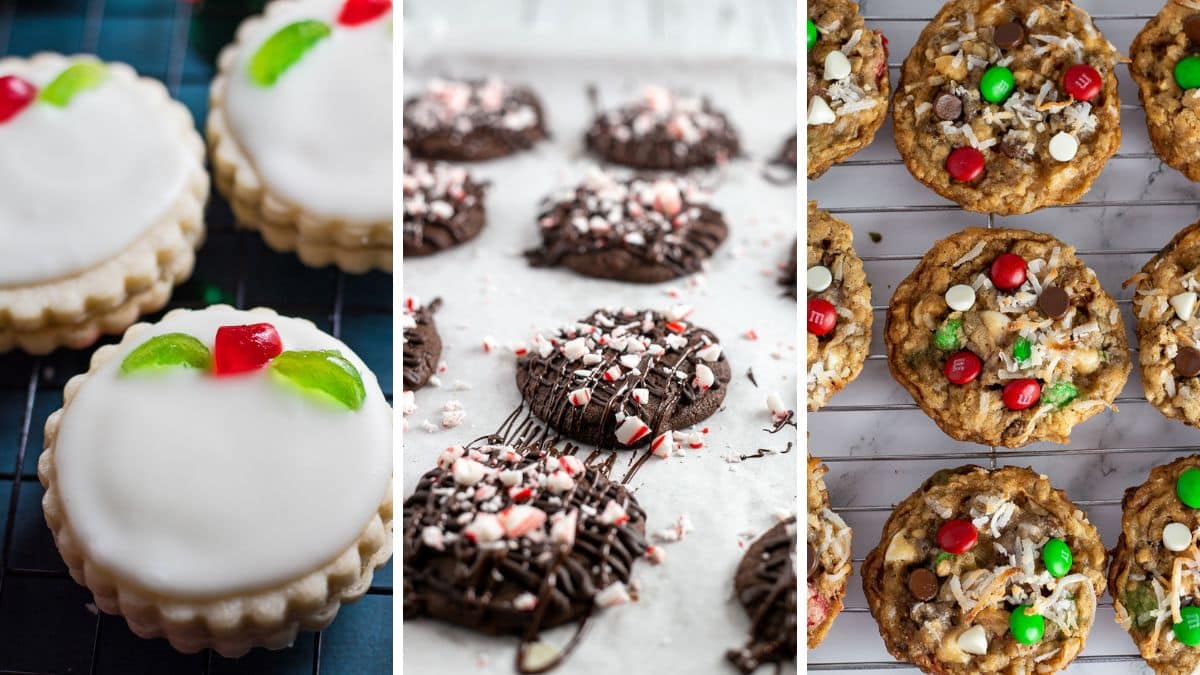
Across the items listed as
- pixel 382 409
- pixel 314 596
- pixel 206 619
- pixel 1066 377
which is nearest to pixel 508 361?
pixel 382 409

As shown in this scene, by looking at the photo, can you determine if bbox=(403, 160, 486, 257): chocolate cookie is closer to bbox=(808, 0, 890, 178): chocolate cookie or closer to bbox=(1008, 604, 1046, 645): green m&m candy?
bbox=(808, 0, 890, 178): chocolate cookie

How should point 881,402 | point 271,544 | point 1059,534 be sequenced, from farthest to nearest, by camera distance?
1. point 881,402
2. point 1059,534
3. point 271,544

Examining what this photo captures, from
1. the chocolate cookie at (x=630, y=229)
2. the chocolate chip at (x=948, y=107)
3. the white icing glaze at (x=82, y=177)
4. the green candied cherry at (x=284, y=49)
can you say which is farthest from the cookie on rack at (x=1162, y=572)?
the white icing glaze at (x=82, y=177)

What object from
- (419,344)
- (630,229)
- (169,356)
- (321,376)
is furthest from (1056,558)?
(169,356)

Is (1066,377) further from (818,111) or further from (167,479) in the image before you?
(167,479)

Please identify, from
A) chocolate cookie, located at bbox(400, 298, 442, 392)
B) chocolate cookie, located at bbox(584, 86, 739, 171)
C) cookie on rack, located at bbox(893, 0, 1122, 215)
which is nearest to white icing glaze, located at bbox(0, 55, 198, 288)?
chocolate cookie, located at bbox(400, 298, 442, 392)

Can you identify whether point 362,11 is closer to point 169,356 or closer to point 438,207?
point 438,207
